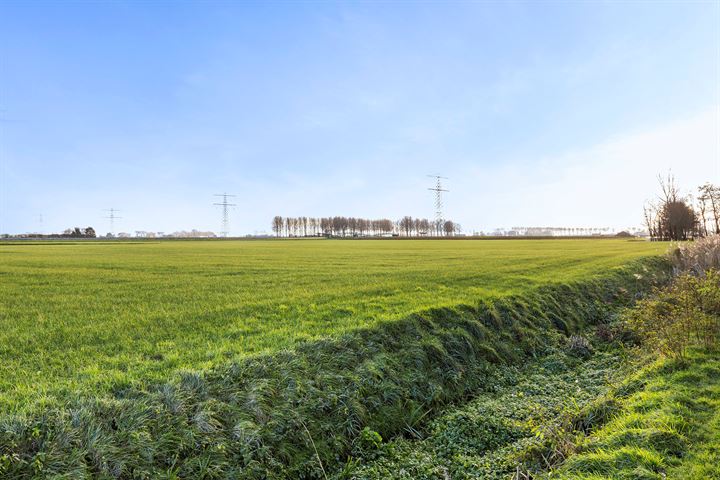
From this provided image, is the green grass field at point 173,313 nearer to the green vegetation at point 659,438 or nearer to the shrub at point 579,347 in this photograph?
the shrub at point 579,347

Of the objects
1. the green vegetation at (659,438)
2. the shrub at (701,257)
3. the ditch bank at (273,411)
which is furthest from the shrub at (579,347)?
the shrub at (701,257)

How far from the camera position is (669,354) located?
405 inches

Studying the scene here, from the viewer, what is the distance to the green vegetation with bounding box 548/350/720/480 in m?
5.78

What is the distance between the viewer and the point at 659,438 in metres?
6.44

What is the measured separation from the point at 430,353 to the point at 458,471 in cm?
370

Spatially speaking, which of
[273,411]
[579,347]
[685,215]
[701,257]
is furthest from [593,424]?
[685,215]

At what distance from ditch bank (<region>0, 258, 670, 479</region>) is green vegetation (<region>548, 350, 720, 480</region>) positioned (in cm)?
335

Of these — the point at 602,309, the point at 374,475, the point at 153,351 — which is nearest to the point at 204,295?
the point at 153,351

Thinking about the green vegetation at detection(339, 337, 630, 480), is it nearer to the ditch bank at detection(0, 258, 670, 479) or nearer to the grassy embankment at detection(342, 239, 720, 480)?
the grassy embankment at detection(342, 239, 720, 480)

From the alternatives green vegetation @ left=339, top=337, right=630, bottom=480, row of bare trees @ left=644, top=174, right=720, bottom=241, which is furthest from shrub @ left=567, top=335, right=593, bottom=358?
row of bare trees @ left=644, top=174, right=720, bottom=241

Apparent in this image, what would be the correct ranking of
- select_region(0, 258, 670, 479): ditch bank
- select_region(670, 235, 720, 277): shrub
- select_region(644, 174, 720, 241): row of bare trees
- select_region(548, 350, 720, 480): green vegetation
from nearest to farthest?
select_region(0, 258, 670, 479): ditch bank → select_region(548, 350, 720, 480): green vegetation → select_region(670, 235, 720, 277): shrub → select_region(644, 174, 720, 241): row of bare trees

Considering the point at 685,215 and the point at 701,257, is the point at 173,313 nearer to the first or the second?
the point at 701,257

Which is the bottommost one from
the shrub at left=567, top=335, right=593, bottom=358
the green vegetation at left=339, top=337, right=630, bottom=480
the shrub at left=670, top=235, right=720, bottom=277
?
the green vegetation at left=339, top=337, right=630, bottom=480

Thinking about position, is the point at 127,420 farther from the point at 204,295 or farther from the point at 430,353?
the point at 204,295
